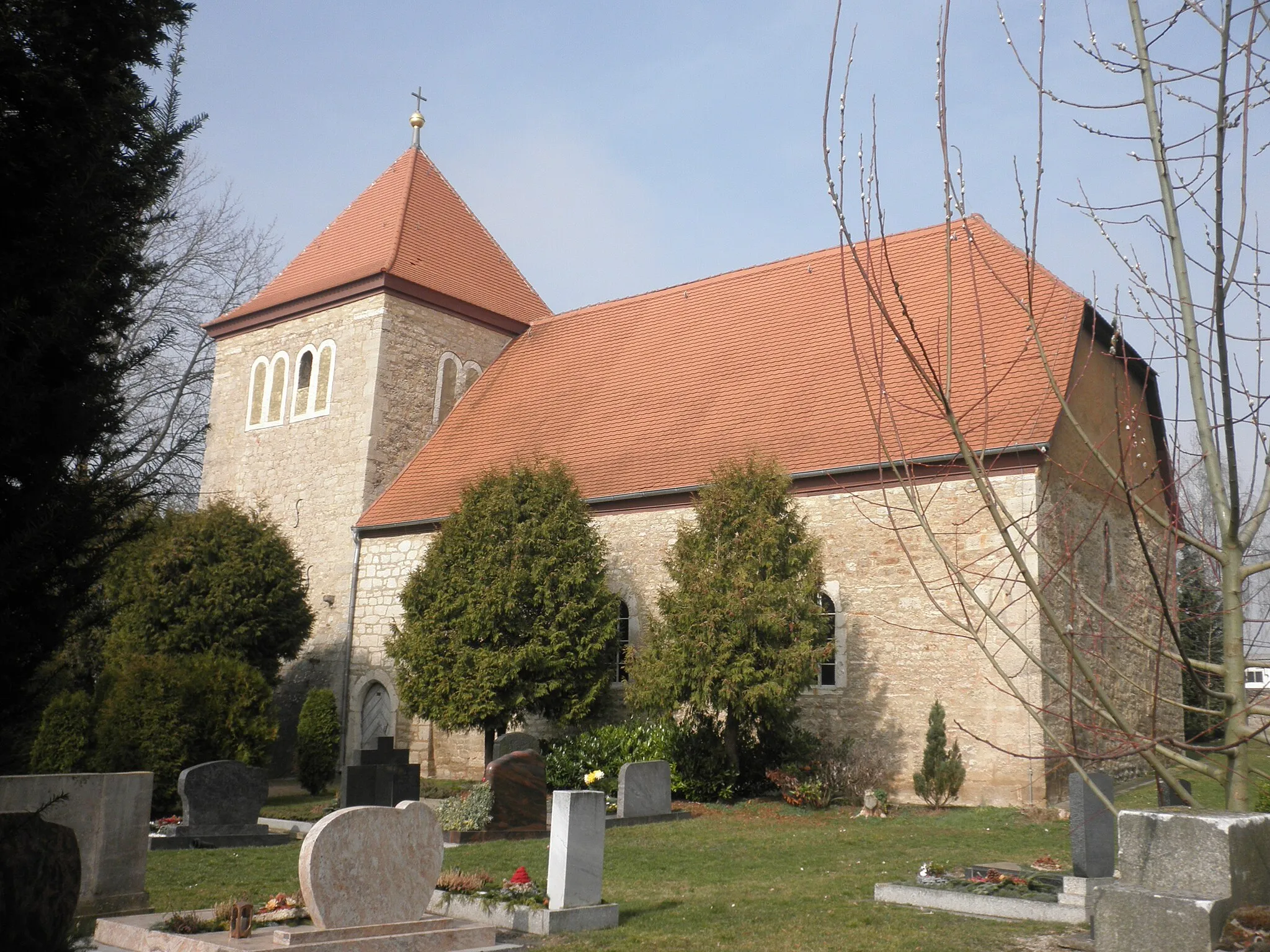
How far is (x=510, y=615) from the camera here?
15914 mm

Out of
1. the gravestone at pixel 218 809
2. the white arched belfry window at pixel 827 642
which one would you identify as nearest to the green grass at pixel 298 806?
the gravestone at pixel 218 809

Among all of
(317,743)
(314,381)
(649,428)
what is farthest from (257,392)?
(649,428)

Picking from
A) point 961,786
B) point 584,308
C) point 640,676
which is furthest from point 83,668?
point 961,786

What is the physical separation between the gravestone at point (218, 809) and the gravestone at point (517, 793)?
2481mm

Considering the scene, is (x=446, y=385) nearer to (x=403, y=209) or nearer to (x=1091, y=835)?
(x=403, y=209)

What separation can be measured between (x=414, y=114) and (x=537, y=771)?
18710 millimetres

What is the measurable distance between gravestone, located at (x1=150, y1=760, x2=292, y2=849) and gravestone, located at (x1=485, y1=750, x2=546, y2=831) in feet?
8.14

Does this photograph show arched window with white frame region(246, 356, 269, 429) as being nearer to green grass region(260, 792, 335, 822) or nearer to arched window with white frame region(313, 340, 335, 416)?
arched window with white frame region(313, 340, 335, 416)

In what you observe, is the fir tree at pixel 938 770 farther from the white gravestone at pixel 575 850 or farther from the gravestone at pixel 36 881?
the gravestone at pixel 36 881

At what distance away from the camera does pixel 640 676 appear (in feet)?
47.6

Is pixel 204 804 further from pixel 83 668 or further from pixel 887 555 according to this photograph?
pixel 887 555

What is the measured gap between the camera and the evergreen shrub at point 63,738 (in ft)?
45.8

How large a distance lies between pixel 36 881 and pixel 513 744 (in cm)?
961

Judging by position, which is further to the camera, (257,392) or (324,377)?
(257,392)
